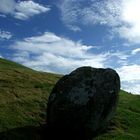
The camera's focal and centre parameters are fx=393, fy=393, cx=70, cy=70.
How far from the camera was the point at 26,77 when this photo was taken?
3719 cm

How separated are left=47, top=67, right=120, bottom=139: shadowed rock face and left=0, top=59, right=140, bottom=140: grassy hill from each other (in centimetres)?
153

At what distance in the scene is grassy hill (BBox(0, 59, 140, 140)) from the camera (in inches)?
1022

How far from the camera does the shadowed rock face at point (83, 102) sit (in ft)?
82.2

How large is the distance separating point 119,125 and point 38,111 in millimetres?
6333

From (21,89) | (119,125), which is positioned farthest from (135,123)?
(21,89)

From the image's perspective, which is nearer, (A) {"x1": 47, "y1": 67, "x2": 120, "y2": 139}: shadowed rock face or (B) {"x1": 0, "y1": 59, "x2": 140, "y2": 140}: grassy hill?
(A) {"x1": 47, "y1": 67, "x2": 120, "y2": 139}: shadowed rock face

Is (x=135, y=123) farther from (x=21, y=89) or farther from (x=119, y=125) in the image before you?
(x=21, y=89)

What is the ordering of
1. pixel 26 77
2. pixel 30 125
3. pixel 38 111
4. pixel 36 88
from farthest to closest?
pixel 26 77 < pixel 36 88 < pixel 38 111 < pixel 30 125

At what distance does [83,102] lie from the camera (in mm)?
25328

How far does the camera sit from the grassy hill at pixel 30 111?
26.0 metres

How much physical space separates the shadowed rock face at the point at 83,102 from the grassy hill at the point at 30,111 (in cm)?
153

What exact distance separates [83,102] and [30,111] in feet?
17.3

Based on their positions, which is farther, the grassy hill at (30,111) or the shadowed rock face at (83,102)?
the grassy hill at (30,111)

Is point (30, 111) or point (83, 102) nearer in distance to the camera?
point (83, 102)
